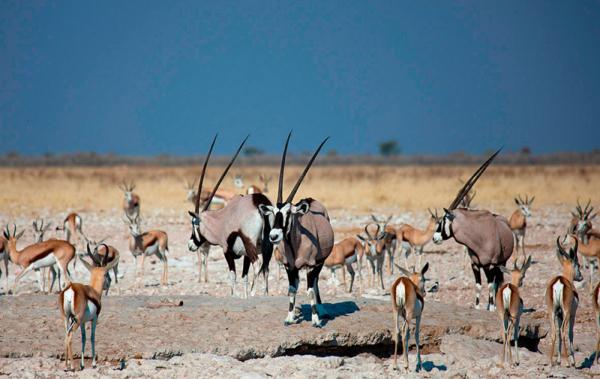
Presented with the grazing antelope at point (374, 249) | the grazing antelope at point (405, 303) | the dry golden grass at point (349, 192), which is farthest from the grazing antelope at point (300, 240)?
the dry golden grass at point (349, 192)

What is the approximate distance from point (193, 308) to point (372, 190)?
81.3ft

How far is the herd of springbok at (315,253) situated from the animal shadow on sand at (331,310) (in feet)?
0.59

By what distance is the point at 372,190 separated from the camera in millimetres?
35719

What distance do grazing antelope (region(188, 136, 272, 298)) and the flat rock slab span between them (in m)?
1.32

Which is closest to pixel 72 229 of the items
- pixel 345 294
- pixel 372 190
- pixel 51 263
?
pixel 51 263

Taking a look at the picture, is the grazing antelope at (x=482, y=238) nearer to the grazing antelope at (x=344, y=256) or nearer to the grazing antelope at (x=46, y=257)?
the grazing antelope at (x=344, y=256)

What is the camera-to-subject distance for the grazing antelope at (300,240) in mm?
10844

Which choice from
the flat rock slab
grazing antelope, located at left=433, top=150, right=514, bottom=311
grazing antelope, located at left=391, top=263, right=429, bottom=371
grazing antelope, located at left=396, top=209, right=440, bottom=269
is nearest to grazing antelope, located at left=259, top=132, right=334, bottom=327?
the flat rock slab

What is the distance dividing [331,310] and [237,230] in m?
2.56

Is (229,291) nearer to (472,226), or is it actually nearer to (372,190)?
(472,226)

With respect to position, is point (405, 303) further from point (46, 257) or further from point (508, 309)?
point (46, 257)

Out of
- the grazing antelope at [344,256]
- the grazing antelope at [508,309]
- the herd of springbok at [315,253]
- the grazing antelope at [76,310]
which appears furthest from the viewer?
the grazing antelope at [344,256]

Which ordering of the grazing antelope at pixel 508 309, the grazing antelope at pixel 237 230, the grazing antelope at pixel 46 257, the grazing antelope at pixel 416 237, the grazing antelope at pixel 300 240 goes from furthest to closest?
the grazing antelope at pixel 416 237 < the grazing antelope at pixel 46 257 < the grazing antelope at pixel 237 230 < the grazing antelope at pixel 300 240 < the grazing antelope at pixel 508 309

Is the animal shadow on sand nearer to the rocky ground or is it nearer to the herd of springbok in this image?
the rocky ground
